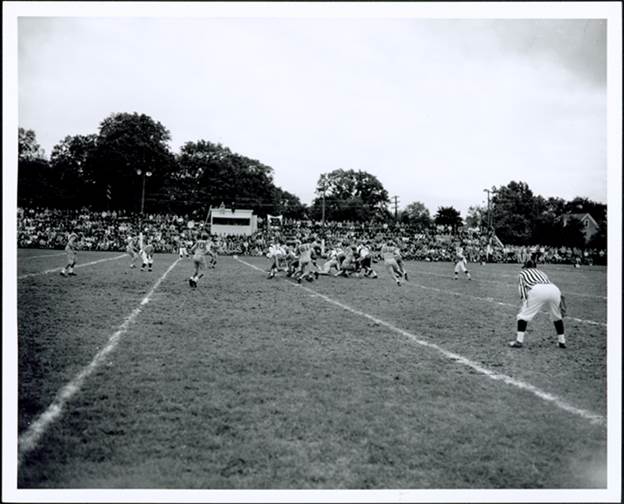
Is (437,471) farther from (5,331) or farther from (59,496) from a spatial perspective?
(5,331)

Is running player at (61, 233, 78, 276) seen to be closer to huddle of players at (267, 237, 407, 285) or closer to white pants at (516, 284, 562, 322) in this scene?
huddle of players at (267, 237, 407, 285)

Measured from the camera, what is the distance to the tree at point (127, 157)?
37.0 feet

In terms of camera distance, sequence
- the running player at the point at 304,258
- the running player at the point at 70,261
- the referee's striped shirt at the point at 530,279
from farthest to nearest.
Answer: the running player at the point at 304,258 → the running player at the point at 70,261 → the referee's striped shirt at the point at 530,279

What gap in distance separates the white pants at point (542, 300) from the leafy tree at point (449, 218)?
18.5 m

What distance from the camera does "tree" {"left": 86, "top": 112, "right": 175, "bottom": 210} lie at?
11.3 meters

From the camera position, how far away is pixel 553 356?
6.79 m

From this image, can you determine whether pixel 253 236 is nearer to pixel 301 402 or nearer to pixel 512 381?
pixel 512 381

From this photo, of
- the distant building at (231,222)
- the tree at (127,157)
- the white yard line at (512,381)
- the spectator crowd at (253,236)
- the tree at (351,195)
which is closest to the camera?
the white yard line at (512,381)

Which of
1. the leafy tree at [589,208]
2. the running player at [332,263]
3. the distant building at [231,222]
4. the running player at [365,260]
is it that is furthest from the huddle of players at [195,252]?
the distant building at [231,222]

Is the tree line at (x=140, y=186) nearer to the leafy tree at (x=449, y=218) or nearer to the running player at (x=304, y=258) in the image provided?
the leafy tree at (x=449, y=218)

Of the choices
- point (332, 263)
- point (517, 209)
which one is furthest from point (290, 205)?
point (517, 209)

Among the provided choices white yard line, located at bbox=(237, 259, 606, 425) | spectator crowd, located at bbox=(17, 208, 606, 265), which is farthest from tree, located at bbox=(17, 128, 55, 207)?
white yard line, located at bbox=(237, 259, 606, 425)

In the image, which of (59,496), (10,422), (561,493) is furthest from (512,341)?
(10,422)

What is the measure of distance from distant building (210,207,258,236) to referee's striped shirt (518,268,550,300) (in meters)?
38.5
